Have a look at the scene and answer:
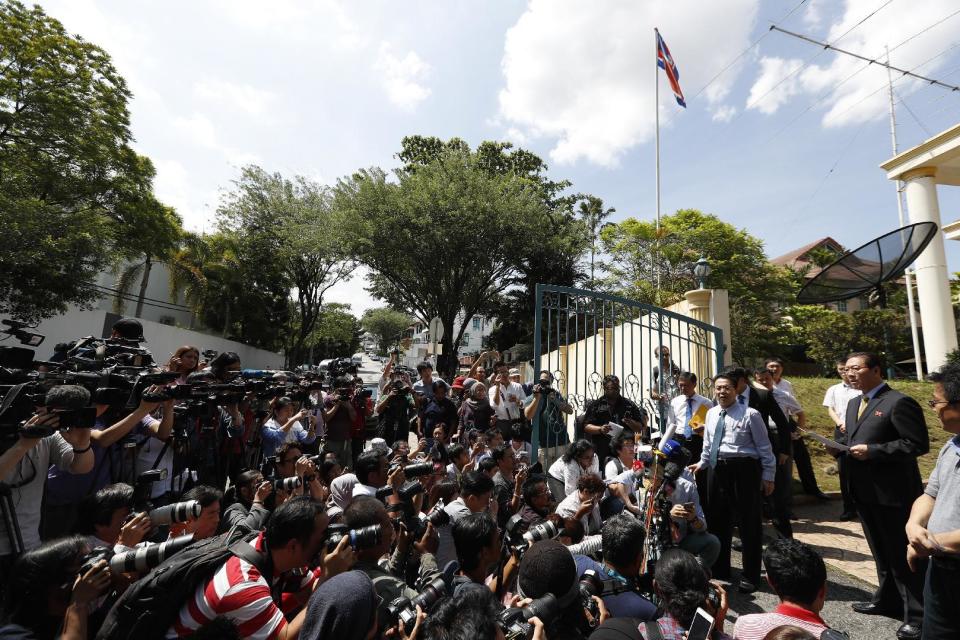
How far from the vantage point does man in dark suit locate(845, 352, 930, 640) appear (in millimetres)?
3068

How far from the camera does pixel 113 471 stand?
3131mm

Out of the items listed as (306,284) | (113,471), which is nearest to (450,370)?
(306,284)

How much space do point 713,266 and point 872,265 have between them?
15039 mm

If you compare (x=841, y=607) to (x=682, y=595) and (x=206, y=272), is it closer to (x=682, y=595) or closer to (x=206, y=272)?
(x=682, y=595)

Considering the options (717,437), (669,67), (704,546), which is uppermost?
(669,67)

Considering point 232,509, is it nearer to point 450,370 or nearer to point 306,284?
point 450,370

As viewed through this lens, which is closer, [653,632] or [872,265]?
[653,632]

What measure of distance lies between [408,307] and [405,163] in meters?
7.98

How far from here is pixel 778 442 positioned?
4.70 m

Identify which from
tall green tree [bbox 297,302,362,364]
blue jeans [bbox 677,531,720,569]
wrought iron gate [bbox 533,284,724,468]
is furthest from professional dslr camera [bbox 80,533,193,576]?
tall green tree [bbox 297,302,362,364]

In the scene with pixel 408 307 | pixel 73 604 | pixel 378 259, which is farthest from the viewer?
pixel 408 307

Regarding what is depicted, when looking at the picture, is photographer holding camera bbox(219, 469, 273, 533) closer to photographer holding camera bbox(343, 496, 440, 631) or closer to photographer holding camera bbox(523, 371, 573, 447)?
photographer holding camera bbox(343, 496, 440, 631)

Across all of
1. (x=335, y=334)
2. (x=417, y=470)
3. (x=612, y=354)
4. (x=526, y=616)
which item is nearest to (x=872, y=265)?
(x=612, y=354)

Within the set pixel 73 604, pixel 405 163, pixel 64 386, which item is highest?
pixel 405 163
